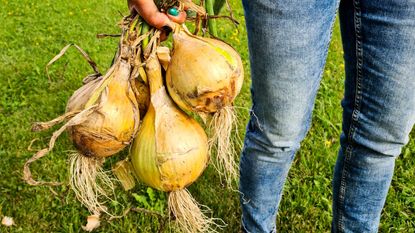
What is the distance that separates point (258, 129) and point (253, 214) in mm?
371

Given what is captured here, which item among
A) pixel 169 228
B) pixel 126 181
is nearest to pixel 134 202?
pixel 169 228

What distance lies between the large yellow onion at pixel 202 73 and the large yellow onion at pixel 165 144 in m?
0.04

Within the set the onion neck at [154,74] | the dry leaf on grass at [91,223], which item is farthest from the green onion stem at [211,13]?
the dry leaf on grass at [91,223]

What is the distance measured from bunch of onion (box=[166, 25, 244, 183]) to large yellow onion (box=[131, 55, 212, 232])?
4 cm

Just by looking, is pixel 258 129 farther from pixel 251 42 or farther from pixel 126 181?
pixel 126 181

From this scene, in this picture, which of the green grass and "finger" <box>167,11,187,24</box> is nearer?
"finger" <box>167,11,187,24</box>

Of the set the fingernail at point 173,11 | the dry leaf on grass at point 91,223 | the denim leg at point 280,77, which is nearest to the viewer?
the denim leg at point 280,77

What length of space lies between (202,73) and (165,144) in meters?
0.22

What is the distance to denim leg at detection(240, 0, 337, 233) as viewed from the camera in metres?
1.36

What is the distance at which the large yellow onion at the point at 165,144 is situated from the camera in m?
1.45

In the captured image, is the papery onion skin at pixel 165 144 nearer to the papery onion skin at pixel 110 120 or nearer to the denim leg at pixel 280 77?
the papery onion skin at pixel 110 120

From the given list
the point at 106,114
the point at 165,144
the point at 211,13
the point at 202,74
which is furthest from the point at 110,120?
the point at 211,13

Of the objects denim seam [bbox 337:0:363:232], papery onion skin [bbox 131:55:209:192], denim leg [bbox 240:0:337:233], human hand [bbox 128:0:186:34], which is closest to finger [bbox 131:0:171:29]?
human hand [bbox 128:0:186:34]

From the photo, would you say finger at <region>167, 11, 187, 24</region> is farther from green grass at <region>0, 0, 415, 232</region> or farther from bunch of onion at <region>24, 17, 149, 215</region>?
green grass at <region>0, 0, 415, 232</region>
